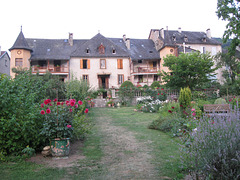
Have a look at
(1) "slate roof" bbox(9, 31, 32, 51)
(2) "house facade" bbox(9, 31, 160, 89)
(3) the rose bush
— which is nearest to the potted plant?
(3) the rose bush

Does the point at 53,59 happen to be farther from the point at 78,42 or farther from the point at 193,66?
the point at 193,66

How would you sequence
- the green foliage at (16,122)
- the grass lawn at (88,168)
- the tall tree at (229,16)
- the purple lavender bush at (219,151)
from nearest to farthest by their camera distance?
the purple lavender bush at (219,151) → the grass lawn at (88,168) → the green foliage at (16,122) → the tall tree at (229,16)

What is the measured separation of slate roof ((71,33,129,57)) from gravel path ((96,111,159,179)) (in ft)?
84.8

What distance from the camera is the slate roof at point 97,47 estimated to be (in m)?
32.1

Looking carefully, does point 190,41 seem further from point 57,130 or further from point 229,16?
point 57,130

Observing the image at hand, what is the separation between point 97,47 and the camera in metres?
33.1

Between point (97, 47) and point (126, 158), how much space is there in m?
29.5

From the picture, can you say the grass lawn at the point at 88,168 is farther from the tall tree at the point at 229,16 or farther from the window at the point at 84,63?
the window at the point at 84,63

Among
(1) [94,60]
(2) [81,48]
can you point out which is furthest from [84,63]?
(2) [81,48]

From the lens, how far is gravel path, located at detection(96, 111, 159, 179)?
4040 millimetres

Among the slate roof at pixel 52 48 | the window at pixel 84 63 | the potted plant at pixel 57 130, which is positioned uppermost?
the slate roof at pixel 52 48

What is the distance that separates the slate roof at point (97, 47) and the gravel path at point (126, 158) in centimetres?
2585

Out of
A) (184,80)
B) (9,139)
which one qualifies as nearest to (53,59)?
(184,80)

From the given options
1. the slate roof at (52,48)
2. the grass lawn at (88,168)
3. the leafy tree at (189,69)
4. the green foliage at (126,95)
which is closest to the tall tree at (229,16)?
the leafy tree at (189,69)
